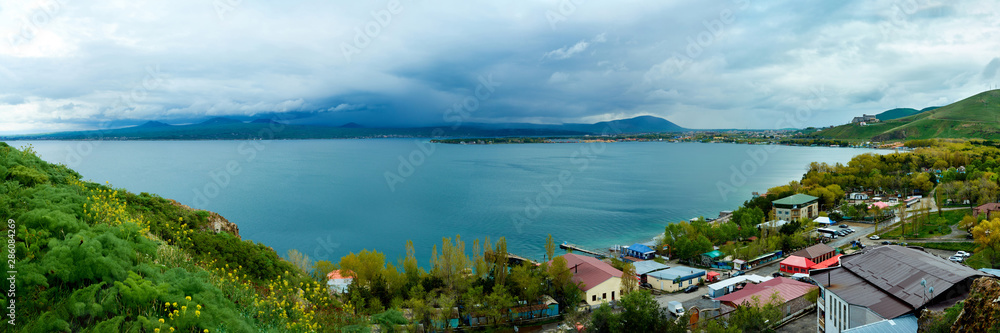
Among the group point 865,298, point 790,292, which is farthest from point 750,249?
point 865,298

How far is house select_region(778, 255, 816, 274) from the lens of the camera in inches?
929

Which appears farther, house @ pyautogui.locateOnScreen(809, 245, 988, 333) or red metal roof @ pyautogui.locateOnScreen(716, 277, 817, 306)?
red metal roof @ pyautogui.locateOnScreen(716, 277, 817, 306)

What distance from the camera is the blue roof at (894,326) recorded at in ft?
32.6

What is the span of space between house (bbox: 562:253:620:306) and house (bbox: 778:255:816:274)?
31.6 feet

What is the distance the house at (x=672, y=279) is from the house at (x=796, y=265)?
186 inches

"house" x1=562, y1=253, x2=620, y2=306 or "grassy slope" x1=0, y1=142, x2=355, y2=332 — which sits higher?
"grassy slope" x1=0, y1=142, x2=355, y2=332

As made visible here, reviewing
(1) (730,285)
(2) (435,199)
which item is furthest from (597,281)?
(2) (435,199)

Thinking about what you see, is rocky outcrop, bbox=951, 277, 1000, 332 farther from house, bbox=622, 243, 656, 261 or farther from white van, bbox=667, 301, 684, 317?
house, bbox=622, 243, 656, 261

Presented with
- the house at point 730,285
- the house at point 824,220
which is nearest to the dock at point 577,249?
the house at point 730,285

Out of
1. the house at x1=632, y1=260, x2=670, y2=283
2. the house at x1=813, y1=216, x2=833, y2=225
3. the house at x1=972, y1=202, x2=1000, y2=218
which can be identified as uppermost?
the house at x1=972, y1=202, x2=1000, y2=218

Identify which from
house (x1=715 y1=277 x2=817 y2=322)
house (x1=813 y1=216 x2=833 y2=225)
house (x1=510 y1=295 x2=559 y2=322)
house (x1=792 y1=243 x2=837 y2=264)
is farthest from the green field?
house (x1=510 y1=295 x2=559 y2=322)

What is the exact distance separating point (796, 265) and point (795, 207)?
54.3ft

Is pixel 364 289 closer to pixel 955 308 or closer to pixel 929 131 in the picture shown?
pixel 955 308

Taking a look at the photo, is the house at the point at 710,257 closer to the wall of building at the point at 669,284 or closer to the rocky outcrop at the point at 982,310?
the wall of building at the point at 669,284
